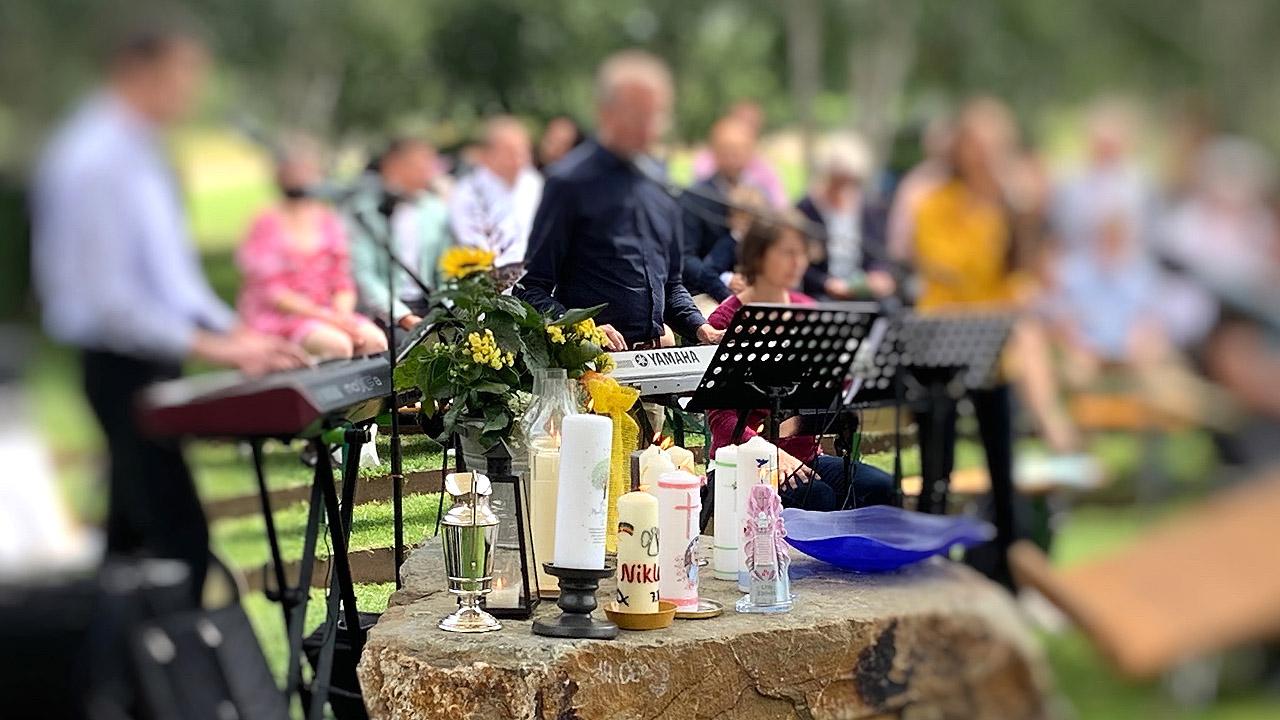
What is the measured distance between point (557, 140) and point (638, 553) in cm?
488

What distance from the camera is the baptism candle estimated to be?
2.61 meters

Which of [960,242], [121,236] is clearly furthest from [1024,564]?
[960,242]

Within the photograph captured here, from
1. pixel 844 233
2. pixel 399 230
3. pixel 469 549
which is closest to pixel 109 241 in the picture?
pixel 469 549

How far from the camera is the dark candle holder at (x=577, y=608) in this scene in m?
2.57

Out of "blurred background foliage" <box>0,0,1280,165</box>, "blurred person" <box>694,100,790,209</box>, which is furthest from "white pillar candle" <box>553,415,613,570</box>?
"blurred background foliage" <box>0,0,1280,165</box>

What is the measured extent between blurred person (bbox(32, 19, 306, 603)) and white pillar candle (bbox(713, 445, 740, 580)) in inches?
34.4

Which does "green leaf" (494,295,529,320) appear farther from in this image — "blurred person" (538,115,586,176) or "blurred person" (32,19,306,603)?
"blurred person" (538,115,586,176)

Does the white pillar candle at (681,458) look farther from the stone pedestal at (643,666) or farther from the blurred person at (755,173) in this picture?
the blurred person at (755,173)

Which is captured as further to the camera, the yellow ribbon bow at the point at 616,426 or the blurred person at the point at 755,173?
the blurred person at the point at 755,173

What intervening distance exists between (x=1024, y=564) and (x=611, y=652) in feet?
5.08

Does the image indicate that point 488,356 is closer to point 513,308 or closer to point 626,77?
point 513,308

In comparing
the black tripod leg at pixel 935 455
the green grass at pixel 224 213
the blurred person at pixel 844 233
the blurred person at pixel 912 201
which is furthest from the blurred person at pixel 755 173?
the green grass at pixel 224 213

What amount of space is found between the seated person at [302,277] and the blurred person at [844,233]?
142 centimetres

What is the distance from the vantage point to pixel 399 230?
18.4ft
